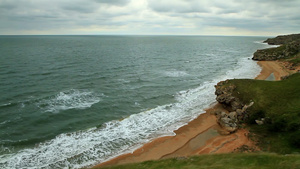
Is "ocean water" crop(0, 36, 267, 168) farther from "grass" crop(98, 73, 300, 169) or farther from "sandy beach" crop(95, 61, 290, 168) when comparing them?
"grass" crop(98, 73, 300, 169)

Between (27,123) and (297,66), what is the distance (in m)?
81.1

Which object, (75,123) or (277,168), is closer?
(277,168)

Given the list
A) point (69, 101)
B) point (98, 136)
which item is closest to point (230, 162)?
point (98, 136)

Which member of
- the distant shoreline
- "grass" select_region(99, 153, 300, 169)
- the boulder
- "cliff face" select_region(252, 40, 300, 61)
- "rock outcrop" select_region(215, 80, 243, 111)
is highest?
"cliff face" select_region(252, 40, 300, 61)

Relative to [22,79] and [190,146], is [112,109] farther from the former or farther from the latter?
[22,79]

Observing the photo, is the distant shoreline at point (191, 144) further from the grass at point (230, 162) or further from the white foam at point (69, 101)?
the white foam at point (69, 101)

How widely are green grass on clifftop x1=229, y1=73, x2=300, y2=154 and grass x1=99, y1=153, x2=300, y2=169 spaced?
6.72 metres

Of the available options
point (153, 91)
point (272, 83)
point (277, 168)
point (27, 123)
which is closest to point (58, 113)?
point (27, 123)

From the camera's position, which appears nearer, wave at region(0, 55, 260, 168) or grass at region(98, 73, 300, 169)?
grass at region(98, 73, 300, 169)

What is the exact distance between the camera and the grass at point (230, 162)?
14531 millimetres

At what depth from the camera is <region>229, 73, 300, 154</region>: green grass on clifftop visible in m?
21.8

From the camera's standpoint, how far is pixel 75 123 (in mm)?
30484

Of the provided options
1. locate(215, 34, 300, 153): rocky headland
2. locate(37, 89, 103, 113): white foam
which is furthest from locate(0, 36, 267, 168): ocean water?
locate(215, 34, 300, 153): rocky headland

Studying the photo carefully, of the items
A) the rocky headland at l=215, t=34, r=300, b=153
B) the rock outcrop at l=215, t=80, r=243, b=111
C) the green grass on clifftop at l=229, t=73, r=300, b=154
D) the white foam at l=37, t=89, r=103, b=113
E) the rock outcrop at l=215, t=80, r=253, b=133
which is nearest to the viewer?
the green grass on clifftop at l=229, t=73, r=300, b=154
